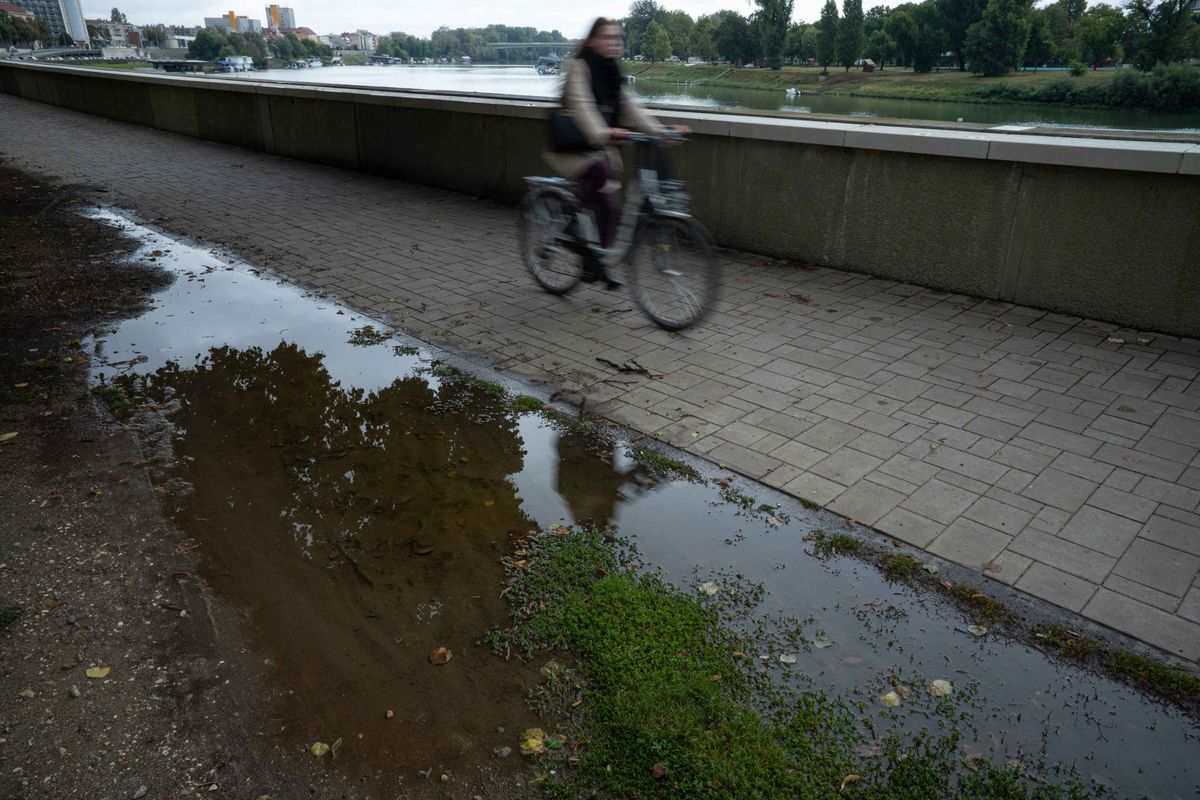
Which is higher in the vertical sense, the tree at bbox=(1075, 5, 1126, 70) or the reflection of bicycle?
the tree at bbox=(1075, 5, 1126, 70)

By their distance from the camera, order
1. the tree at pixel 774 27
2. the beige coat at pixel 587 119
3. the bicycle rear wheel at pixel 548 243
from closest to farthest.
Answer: the beige coat at pixel 587 119, the bicycle rear wheel at pixel 548 243, the tree at pixel 774 27

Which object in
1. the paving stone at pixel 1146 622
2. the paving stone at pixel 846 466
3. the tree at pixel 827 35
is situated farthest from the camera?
the tree at pixel 827 35

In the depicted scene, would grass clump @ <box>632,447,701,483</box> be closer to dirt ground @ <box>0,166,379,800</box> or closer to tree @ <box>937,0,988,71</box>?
dirt ground @ <box>0,166,379,800</box>

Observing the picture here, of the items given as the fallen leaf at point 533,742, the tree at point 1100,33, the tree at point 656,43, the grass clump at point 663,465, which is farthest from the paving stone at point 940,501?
the tree at point 656,43

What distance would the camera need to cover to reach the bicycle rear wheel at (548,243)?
6648mm

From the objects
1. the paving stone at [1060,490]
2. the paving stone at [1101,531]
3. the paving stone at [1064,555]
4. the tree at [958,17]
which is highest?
the tree at [958,17]

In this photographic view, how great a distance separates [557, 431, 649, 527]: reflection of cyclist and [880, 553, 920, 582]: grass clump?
4.08 ft

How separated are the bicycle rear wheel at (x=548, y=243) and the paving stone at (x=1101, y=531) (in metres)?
4.03

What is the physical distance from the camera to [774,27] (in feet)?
97.4

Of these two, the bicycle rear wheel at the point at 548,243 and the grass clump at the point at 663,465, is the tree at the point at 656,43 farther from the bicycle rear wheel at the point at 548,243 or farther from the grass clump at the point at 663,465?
the grass clump at the point at 663,465

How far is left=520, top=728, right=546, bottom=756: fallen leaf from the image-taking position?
8.28ft

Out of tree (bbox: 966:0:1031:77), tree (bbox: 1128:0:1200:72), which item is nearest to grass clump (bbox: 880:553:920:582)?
tree (bbox: 1128:0:1200:72)

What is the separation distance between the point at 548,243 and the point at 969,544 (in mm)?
4374

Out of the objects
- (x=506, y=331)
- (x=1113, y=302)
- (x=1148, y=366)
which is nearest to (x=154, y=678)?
(x=506, y=331)
